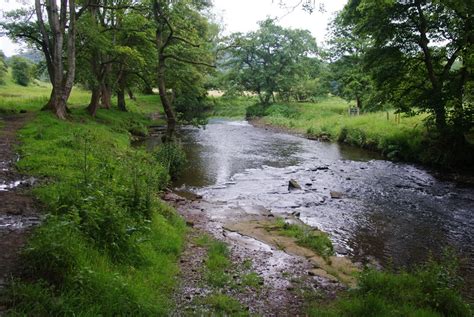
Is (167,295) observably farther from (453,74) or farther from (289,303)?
(453,74)

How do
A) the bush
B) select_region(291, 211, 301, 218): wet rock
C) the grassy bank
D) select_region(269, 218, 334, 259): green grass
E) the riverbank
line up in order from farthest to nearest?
the bush < the riverbank < select_region(291, 211, 301, 218): wet rock < select_region(269, 218, 334, 259): green grass < the grassy bank

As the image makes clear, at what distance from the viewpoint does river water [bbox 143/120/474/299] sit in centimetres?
985

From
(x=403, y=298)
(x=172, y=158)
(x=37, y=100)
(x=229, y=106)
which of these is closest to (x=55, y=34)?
(x=172, y=158)

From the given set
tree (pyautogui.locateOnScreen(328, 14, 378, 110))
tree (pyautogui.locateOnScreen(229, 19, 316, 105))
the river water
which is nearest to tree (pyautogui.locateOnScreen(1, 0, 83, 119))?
the river water

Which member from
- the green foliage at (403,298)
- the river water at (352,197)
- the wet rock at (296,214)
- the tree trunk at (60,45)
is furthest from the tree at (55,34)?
the green foliage at (403,298)

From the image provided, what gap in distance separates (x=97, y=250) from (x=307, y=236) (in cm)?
567

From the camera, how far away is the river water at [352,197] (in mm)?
9852

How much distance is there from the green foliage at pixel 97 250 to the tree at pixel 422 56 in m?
16.2

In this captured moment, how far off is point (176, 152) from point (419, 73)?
15417 mm

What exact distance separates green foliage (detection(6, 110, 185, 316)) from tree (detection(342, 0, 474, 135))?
1618 cm

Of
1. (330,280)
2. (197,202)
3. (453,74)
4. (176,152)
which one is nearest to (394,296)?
(330,280)

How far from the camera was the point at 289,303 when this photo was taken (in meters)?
6.08

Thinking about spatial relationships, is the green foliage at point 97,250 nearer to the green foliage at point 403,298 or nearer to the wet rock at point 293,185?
the green foliage at point 403,298

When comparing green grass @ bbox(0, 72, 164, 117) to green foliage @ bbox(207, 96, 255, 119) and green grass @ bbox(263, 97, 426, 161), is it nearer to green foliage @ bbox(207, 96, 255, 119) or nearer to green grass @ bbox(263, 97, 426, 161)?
green foliage @ bbox(207, 96, 255, 119)
